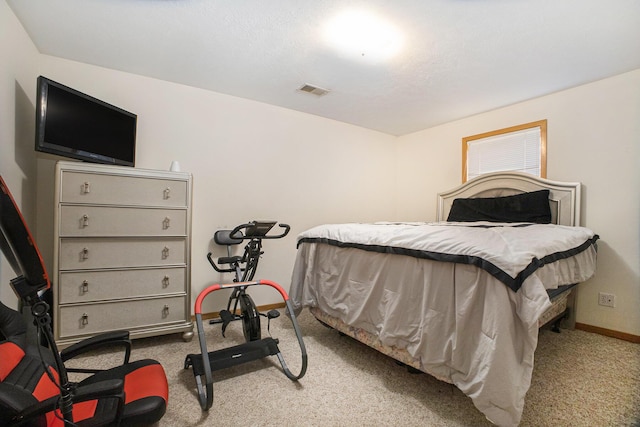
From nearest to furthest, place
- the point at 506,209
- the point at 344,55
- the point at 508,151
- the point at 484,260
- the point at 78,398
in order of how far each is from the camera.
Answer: the point at 78,398 < the point at 484,260 < the point at 344,55 < the point at 506,209 < the point at 508,151

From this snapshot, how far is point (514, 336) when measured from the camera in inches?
50.4

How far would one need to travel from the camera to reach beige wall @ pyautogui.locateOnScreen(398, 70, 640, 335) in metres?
2.52

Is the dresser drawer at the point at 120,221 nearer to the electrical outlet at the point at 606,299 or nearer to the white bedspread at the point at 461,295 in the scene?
the white bedspread at the point at 461,295

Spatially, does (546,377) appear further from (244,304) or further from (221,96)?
(221,96)

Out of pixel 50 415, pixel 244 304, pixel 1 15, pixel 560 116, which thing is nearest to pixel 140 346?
pixel 244 304

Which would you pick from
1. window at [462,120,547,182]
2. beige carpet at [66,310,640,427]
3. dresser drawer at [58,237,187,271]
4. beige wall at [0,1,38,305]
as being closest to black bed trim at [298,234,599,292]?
beige carpet at [66,310,640,427]

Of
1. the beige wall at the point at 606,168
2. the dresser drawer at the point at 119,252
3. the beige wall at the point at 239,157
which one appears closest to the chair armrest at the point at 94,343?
the dresser drawer at the point at 119,252

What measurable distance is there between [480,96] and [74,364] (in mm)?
4307

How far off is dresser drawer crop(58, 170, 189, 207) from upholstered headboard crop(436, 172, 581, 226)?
3116 millimetres

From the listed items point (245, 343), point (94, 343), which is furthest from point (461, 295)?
point (94, 343)

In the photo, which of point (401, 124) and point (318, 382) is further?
point (401, 124)

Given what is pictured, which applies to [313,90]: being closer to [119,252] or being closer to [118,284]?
[119,252]

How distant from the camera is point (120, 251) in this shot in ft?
7.18

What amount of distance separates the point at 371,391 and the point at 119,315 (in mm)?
1892
